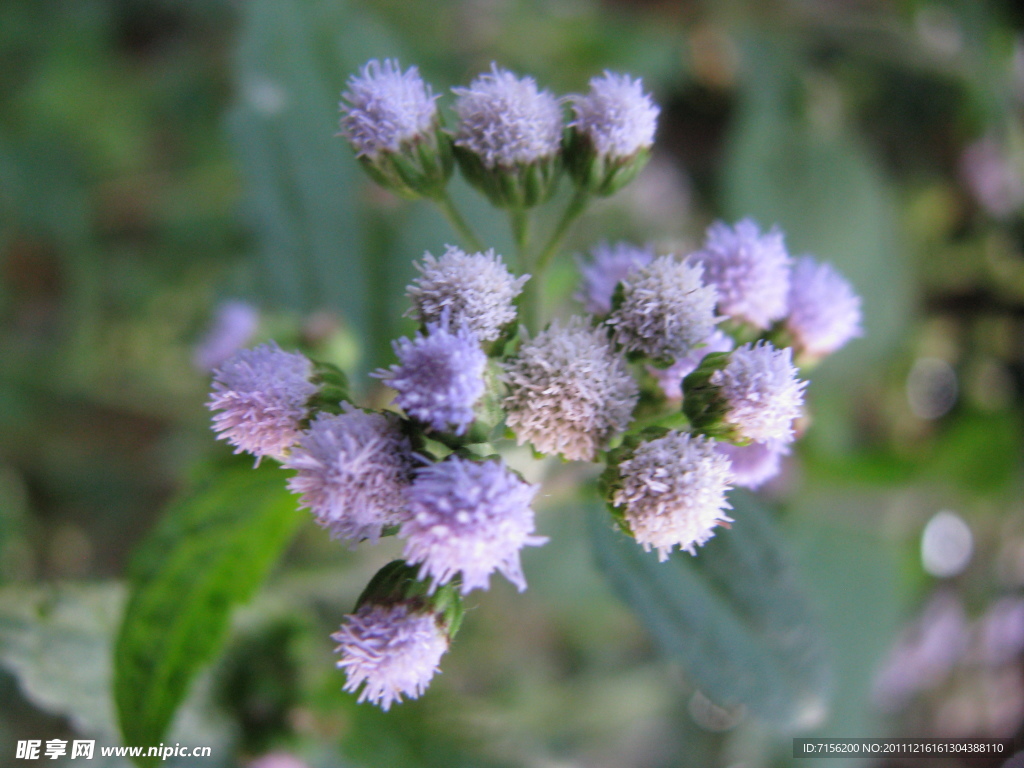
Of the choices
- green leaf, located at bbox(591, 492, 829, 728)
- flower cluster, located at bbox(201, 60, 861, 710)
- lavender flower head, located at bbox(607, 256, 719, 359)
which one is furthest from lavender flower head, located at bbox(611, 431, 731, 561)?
green leaf, located at bbox(591, 492, 829, 728)

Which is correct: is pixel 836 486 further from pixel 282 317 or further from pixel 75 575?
pixel 75 575

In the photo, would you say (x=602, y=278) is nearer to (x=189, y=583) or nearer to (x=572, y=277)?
(x=572, y=277)

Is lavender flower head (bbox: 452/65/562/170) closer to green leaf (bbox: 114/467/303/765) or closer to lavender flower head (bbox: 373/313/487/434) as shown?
lavender flower head (bbox: 373/313/487/434)

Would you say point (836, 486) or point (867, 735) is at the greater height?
point (836, 486)

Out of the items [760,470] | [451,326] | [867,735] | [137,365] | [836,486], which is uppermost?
[137,365]

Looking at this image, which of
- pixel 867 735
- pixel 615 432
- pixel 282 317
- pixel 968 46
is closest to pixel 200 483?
pixel 282 317

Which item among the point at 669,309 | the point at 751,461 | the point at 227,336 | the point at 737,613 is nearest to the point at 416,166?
the point at 669,309

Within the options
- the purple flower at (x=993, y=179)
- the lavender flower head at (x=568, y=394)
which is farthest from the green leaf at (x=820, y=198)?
the lavender flower head at (x=568, y=394)
